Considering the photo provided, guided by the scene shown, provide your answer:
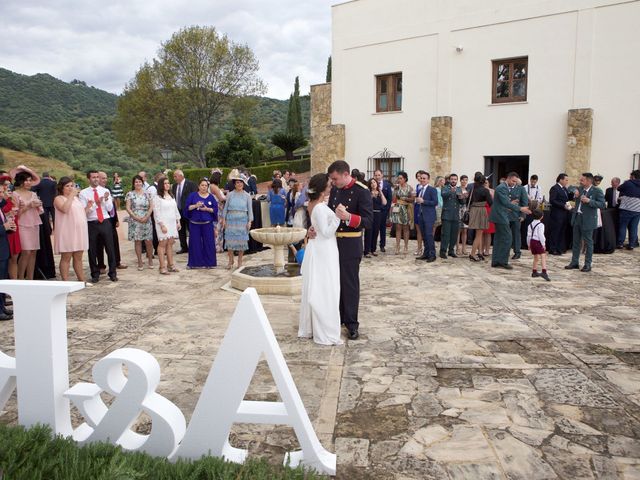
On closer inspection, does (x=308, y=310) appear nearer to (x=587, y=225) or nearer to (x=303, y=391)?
(x=303, y=391)

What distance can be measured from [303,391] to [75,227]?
209 inches

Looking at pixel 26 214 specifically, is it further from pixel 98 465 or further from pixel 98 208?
pixel 98 465

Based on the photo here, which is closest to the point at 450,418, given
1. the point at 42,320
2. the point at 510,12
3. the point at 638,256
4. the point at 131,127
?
the point at 42,320

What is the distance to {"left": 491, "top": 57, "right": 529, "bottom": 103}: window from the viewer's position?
16.4m

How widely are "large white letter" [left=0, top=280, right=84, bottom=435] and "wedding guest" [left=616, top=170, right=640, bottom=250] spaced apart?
484 inches

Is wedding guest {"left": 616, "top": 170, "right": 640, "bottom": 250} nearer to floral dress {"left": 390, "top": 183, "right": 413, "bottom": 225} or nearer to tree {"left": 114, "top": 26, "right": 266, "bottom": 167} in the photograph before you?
floral dress {"left": 390, "top": 183, "right": 413, "bottom": 225}

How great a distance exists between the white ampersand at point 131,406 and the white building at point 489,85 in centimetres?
1514

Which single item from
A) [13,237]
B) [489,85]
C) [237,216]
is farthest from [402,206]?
[489,85]

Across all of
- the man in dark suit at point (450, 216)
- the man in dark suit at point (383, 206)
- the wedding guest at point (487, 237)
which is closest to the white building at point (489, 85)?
the wedding guest at point (487, 237)

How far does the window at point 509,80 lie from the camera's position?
16.4 meters

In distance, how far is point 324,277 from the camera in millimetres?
5418

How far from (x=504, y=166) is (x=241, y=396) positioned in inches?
664

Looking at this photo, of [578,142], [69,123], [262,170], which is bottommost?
[262,170]

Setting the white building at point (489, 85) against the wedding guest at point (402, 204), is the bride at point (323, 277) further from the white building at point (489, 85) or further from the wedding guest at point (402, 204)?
the white building at point (489, 85)
